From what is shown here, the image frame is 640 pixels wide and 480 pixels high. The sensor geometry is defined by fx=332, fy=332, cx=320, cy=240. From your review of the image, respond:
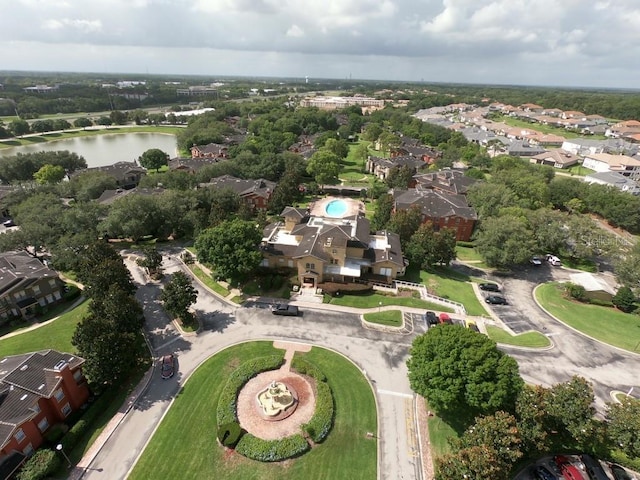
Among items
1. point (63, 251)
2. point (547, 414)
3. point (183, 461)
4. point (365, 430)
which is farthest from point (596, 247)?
point (63, 251)

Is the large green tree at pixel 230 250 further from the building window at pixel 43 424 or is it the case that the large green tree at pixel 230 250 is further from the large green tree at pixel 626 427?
the large green tree at pixel 626 427

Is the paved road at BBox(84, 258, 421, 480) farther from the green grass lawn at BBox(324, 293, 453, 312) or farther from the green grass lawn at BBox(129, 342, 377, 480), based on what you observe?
the green grass lawn at BBox(324, 293, 453, 312)

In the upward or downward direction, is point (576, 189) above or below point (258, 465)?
above

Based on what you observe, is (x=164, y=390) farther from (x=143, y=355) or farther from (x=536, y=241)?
(x=536, y=241)

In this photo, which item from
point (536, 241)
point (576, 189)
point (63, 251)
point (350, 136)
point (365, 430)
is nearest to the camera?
point (365, 430)

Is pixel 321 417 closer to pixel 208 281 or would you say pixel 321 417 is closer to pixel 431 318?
pixel 431 318
